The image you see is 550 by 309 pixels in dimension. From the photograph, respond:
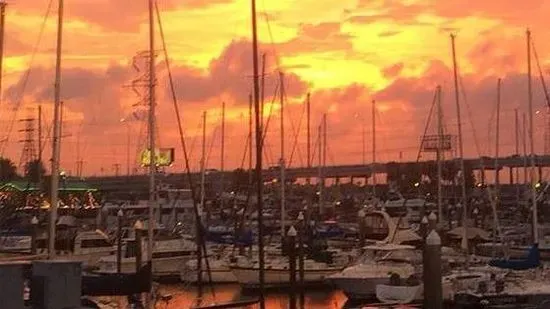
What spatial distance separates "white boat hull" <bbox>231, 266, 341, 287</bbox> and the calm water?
1.99 feet

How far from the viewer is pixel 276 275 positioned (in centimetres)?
4600

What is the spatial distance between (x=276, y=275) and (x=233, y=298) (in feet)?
9.86

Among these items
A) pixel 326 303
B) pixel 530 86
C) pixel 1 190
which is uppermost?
pixel 530 86

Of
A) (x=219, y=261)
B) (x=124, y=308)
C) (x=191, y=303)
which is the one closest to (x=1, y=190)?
(x=219, y=261)

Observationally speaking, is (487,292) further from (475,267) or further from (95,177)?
(95,177)

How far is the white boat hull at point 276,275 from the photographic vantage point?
45875 millimetres

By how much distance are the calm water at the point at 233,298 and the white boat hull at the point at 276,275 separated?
607mm

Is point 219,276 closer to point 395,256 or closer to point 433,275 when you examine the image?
point 395,256

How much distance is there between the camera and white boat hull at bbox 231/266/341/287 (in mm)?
45875

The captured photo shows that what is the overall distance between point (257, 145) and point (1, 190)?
170 feet

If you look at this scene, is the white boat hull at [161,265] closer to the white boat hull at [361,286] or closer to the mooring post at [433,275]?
the white boat hull at [361,286]

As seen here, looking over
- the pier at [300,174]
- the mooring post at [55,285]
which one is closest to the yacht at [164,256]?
the mooring post at [55,285]

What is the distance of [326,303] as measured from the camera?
43219 mm

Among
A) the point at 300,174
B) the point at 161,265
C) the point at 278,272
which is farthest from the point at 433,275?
the point at 300,174
